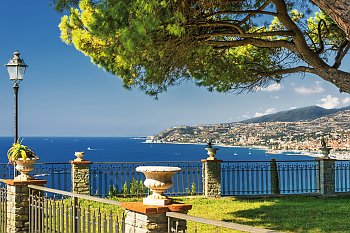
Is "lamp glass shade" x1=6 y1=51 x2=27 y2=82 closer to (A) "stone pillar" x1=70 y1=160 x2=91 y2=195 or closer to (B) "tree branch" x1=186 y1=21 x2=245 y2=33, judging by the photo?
(B) "tree branch" x1=186 y1=21 x2=245 y2=33

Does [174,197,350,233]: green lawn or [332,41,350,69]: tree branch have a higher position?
[332,41,350,69]: tree branch

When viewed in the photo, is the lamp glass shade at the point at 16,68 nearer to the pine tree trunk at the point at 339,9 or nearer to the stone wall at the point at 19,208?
the stone wall at the point at 19,208

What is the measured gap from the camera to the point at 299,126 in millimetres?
70312

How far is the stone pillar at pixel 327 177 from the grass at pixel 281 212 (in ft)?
1.70

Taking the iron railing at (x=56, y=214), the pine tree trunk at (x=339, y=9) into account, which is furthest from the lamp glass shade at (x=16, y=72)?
the pine tree trunk at (x=339, y=9)

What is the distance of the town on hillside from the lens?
6000 centimetres

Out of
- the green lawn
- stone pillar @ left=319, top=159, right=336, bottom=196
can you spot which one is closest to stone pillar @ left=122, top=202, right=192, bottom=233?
the green lawn

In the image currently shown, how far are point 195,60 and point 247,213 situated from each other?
Answer: 15.5 feet

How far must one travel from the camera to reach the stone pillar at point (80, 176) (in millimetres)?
17359

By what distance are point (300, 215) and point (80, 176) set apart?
7493 millimetres

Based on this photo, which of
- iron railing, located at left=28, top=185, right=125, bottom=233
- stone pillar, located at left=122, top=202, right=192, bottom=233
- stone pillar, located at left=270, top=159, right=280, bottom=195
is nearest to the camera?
stone pillar, located at left=122, top=202, right=192, bottom=233

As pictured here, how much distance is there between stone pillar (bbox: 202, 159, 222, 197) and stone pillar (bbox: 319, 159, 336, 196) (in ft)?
12.2

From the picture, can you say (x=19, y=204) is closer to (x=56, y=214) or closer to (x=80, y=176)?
(x=56, y=214)

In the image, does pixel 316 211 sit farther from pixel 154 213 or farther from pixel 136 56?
pixel 154 213
